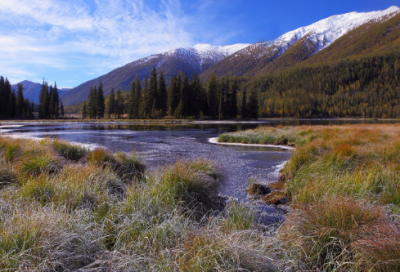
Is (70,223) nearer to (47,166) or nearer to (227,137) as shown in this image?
(47,166)

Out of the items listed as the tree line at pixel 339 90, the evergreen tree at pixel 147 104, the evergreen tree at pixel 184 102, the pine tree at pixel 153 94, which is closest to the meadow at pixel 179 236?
the evergreen tree at pixel 184 102

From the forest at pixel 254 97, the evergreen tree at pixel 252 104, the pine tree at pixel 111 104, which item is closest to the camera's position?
the forest at pixel 254 97

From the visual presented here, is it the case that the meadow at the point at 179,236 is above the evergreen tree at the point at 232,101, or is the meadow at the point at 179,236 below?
below

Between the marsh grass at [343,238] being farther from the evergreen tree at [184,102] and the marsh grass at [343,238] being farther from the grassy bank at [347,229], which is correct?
the evergreen tree at [184,102]

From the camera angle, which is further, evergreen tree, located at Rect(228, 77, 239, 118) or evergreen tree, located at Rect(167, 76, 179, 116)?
evergreen tree, located at Rect(228, 77, 239, 118)

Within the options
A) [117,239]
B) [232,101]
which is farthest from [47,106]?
[117,239]

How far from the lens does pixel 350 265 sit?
9.03 ft

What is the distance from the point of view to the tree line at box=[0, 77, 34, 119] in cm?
8388

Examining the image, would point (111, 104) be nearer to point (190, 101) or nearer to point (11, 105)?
point (190, 101)

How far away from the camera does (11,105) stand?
277ft

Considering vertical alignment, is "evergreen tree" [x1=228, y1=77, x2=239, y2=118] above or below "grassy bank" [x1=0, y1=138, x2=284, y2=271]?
above

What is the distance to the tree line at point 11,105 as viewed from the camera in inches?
3302

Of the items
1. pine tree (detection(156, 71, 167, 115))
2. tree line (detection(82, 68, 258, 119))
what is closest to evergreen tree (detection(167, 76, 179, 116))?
tree line (detection(82, 68, 258, 119))

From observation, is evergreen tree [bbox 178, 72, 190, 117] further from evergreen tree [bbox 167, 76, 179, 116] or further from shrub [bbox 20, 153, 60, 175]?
shrub [bbox 20, 153, 60, 175]
